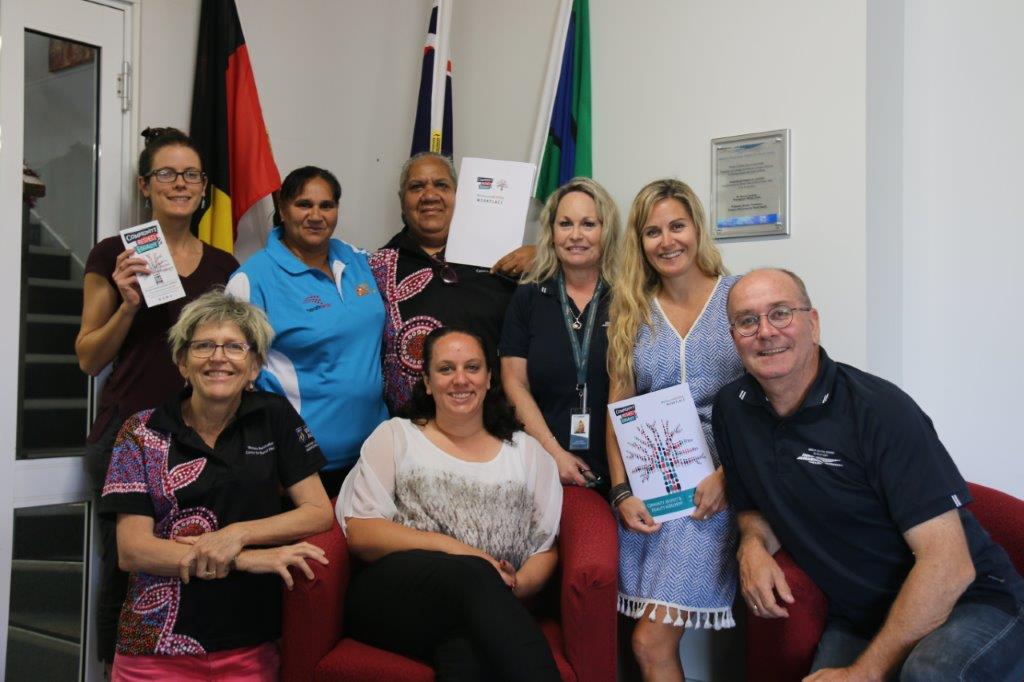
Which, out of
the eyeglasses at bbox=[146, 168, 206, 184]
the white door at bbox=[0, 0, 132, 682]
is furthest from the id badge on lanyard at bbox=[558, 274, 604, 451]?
the white door at bbox=[0, 0, 132, 682]

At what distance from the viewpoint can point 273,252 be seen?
2828 mm

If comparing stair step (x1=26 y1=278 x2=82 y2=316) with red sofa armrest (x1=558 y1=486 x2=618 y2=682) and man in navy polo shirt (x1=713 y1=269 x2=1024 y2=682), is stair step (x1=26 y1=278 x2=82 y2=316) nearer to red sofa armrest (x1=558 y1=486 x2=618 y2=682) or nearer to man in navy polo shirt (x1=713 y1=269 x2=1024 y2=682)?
red sofa armrest (x1=558 y1=486 x2=618 y2=682)

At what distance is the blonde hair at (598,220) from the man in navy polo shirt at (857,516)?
29.1 inches

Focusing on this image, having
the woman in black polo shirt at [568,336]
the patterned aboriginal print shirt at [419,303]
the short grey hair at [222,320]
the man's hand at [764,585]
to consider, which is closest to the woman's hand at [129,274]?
the short grey hair at [222,320]

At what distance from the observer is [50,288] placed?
3031mm

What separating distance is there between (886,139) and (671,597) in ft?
5.63

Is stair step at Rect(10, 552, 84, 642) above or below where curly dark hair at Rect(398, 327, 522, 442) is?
below

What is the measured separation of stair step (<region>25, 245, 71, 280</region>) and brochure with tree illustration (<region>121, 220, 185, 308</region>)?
19.5 inches

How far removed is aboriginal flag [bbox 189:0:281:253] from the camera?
3.32m

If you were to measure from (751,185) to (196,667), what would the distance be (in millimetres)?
2317

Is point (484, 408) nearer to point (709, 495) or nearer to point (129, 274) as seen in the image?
point (709, 495)

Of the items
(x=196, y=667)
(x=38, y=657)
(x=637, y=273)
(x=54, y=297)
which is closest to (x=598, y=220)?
(x=637, y=273)

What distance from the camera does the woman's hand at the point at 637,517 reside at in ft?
8.20

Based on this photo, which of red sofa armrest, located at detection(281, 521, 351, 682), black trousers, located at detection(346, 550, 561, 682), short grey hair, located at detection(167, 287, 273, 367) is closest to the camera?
black trousers, located at detection(346, 550, 561, 682)
